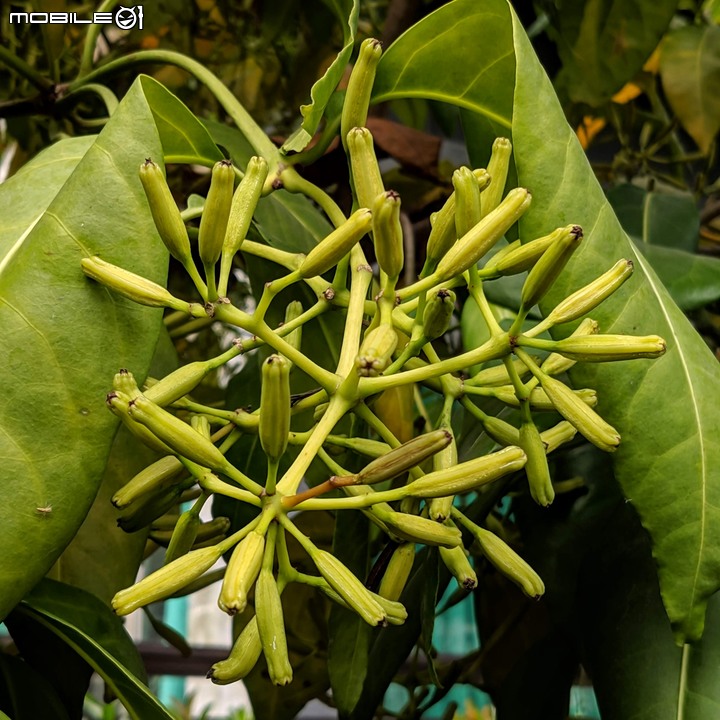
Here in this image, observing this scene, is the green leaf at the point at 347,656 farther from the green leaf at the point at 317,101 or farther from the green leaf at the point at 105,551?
the green leaf at the point at 317,101

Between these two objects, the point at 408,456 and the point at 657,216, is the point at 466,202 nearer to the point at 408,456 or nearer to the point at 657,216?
the point at 408,456

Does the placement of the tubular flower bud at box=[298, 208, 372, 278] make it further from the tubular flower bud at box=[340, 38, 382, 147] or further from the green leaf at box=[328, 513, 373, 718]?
the green leaf at box=[328, 513, 373, 718]

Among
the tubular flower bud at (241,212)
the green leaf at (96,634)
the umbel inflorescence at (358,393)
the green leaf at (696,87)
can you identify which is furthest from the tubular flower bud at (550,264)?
the green leaf at (696,87)

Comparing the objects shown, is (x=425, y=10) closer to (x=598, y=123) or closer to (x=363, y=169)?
(x=598, y=123)

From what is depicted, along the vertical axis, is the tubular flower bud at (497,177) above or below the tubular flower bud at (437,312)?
above

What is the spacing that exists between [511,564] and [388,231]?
0.14m

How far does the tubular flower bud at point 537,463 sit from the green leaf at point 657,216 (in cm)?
37

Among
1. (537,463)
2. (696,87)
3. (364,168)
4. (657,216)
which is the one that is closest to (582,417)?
(537,463)

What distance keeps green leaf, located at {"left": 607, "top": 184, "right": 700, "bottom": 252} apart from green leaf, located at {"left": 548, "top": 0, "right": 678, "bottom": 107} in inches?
3.8

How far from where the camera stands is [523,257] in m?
0.34

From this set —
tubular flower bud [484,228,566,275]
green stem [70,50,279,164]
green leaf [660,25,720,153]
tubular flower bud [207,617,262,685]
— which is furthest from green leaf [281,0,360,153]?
green leaf [660,25,720,153]

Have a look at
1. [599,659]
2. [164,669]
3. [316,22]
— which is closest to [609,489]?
[599,659]

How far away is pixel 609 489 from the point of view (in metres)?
0.53

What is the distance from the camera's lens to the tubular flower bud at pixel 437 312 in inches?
12.4
